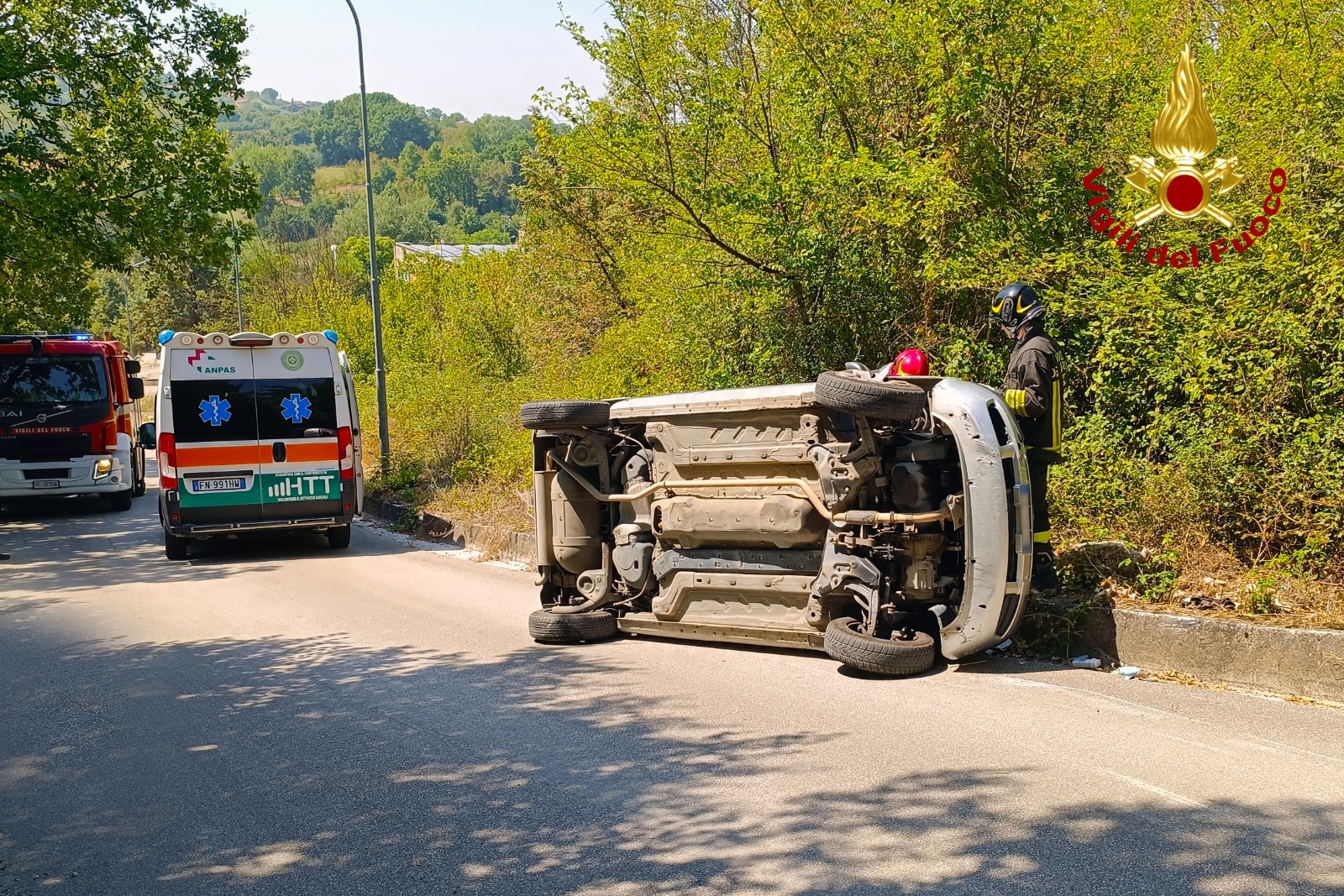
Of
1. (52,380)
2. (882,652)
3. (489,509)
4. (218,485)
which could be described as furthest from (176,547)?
(882,652)

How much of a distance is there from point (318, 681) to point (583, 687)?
1.82 meters

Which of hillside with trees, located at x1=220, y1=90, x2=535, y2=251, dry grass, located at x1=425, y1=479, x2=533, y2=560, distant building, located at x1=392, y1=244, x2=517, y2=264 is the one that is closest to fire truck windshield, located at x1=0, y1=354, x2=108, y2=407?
dry grass, located at x1=425, y1=479, x2=533, y2=560

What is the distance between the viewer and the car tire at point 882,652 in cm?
641

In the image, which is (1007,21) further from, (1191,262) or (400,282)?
(400,282)

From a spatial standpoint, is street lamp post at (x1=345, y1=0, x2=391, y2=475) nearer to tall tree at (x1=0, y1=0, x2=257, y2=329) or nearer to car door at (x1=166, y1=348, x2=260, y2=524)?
tall tree at (x1=0, y1=0, x2=257, y2=329)

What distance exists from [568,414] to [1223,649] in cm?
447

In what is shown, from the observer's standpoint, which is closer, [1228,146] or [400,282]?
[1228,146]

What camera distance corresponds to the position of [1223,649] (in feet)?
19.9

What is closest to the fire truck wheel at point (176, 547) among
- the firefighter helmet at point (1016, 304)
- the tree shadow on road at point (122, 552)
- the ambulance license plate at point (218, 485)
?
the tree shadow on road at point (122, 552)

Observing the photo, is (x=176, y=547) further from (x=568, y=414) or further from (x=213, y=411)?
(x=568, y=414)

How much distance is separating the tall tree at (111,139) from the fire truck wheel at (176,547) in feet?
20.9

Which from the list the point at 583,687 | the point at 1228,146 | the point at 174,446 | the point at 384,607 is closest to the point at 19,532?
the point at 174,446

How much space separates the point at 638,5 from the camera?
11578 millimetres

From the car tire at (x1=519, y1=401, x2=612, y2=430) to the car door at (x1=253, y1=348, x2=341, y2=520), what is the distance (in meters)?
5.96
